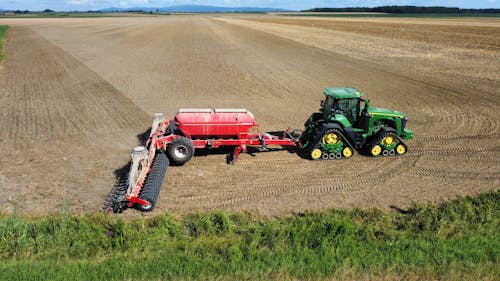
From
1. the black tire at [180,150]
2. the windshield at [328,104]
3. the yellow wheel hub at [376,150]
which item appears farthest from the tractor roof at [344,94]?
the black tire at [180,150]

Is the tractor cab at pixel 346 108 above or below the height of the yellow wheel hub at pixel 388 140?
above

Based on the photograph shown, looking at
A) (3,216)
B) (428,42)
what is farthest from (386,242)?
(428,42)

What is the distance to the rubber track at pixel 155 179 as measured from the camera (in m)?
9.24

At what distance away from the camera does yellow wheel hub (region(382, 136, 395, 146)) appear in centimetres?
1237

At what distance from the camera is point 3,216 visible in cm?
891

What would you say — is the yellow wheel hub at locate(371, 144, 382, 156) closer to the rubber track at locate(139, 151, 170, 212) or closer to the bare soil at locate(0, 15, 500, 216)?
the bare soil at locate(0, 15, 500, 216)

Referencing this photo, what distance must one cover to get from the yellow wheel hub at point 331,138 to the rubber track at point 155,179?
4850 millimetres

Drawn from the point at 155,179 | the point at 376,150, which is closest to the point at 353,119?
the point at 376,150

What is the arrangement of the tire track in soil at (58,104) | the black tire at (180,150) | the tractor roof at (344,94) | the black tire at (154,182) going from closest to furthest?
the black tire at (154,182), the black tire at (180,150), the tractor roof at (344,94), the tire track in soil at (58,104)

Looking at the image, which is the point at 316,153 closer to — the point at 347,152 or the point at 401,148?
the point at 347,152

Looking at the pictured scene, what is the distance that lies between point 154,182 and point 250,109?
8.88 meters

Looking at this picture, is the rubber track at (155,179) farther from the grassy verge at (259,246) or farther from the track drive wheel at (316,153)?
the track drive wheel at (316,153)

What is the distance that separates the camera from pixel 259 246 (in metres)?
7.67

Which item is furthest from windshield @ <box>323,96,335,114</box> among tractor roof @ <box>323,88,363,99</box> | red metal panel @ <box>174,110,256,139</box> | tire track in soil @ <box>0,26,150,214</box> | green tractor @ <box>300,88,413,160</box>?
tire track in soil @ <box>0,26,150,214</box>
